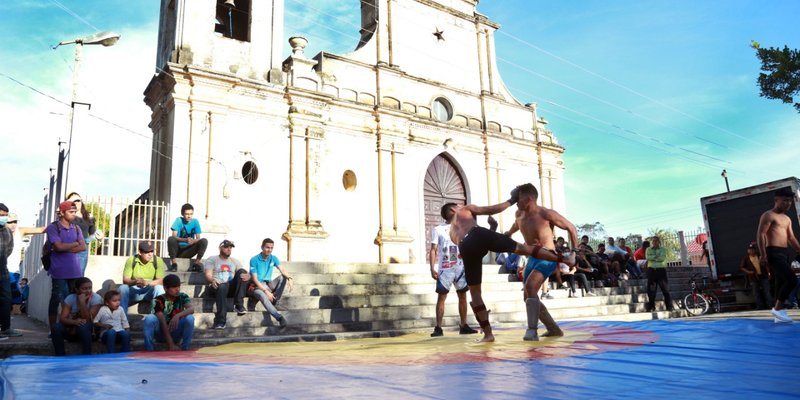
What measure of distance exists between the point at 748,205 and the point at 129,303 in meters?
12.6

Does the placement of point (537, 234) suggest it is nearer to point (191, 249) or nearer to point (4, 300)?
point (191, 249)

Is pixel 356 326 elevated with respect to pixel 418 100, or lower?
lower

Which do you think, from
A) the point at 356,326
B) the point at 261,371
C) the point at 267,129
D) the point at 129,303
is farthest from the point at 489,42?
the point at 261,371

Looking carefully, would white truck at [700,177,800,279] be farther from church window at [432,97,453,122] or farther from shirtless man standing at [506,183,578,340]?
shirtless man standing at [506,183,578,340]

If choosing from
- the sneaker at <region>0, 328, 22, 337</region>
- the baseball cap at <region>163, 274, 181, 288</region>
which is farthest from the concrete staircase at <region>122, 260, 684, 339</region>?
the sneaker at <region>0, 328, 22, 337</region>

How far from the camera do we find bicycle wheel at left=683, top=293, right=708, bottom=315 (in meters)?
11.4

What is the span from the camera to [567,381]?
2.79 metres

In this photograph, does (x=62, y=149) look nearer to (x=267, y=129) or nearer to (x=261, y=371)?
(x=267, y=129)

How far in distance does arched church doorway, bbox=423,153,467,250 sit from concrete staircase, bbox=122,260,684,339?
12.6ft

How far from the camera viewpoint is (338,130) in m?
15.3

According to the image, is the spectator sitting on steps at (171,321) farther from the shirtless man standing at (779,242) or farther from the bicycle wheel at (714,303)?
the bicycle wheel at (714,303)

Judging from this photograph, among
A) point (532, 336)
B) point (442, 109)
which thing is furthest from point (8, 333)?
point (442, 109)

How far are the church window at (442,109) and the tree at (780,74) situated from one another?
8558 mm

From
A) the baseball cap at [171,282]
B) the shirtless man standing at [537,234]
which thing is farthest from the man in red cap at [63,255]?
the shirtless man standing at [537,234]
